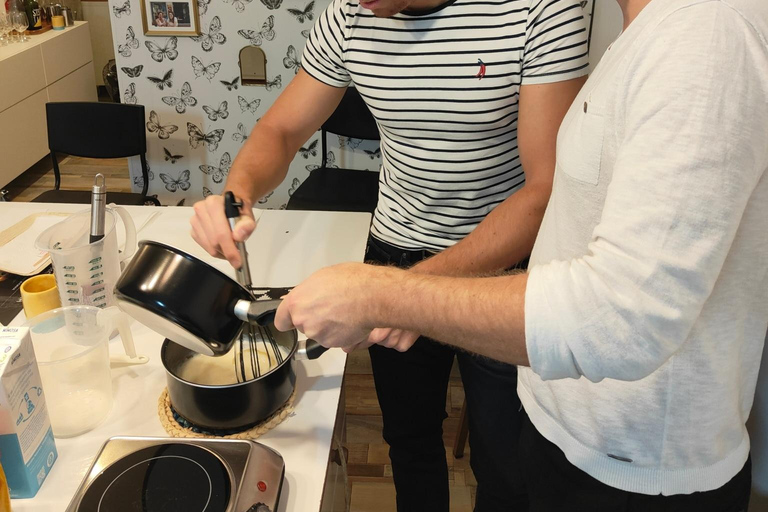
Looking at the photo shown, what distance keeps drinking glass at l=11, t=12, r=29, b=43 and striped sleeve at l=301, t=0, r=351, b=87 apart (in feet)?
11.3

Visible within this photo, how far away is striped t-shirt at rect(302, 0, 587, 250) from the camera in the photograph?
3.65 feet

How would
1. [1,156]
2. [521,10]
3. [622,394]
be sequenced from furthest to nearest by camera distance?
[1,156], [521,10], [622,394]

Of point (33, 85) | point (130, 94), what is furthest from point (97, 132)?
point (33, 85)

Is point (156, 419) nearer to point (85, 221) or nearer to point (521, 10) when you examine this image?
point (85, 221)

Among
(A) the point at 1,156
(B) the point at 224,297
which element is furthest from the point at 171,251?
(A) the point at 1,156

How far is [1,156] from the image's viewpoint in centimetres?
359

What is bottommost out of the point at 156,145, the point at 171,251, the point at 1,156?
the point at 1,156

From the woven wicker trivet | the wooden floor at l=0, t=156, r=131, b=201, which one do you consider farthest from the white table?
the wooden floor at l=0, t=156, r=131, b=201

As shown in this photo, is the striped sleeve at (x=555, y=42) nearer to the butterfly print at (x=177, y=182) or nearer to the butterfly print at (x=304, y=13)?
the butterfly print at (x=304, y=13)

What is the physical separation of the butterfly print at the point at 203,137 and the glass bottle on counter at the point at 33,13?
218 cm

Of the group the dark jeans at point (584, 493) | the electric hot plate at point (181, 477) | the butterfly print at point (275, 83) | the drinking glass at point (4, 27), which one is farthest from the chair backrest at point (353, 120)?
the drinking glass at point (4, 27)

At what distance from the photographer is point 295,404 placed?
3.15ft

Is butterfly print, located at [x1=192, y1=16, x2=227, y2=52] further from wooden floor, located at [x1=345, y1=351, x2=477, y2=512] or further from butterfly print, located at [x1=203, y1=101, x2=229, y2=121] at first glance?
wooden floor, located at [x1=345, y1=351, x2=477, y2=512]

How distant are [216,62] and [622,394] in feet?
7.97
